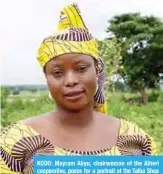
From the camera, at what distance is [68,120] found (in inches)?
48.1

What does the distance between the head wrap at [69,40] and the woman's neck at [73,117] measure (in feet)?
0.42

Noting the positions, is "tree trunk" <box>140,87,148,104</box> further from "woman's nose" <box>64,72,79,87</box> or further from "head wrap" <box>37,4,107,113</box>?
"woman's nose" <box>64,72,79,87</box>

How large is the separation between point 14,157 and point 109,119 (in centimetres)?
27

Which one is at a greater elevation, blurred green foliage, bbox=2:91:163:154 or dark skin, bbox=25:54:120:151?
dark skin, bbox=25:54:120:151

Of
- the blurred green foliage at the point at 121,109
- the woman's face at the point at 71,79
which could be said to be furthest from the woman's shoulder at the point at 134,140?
the blurred green foliage at the point at 121,109

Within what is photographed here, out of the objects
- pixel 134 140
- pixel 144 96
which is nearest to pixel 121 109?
pixel 144 96

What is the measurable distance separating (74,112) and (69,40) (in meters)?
0.18

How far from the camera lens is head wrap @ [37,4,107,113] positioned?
1.17m

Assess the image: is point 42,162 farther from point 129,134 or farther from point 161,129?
point 161,129

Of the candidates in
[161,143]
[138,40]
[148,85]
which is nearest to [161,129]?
[161,143]

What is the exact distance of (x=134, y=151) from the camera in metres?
1.26

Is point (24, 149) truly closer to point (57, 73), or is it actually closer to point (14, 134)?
point (14, 134)

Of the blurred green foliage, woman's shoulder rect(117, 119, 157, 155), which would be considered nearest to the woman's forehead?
woman's shoulder rect(117, 119, 157, 155)

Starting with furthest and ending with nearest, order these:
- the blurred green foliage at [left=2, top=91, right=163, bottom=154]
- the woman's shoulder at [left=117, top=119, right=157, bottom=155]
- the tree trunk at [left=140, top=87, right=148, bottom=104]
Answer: the tree trunk at [left=140, top=87, right=148, bottom=104]
the blurred green foliage at [left=2, top=91, right=163, bottom=154]
the woman's shoulder at [left=117, top=119, right=157, bottom=155]
